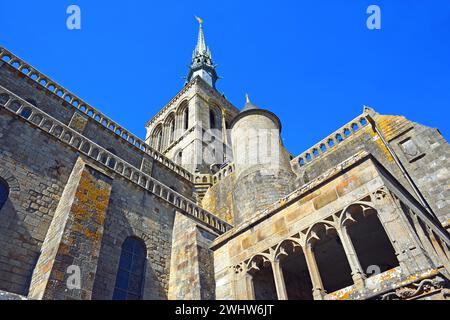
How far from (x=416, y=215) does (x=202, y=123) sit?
22.5m

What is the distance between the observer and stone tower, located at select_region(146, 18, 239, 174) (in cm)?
2584

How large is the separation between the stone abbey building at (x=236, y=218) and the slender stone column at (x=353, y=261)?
0.03 meters

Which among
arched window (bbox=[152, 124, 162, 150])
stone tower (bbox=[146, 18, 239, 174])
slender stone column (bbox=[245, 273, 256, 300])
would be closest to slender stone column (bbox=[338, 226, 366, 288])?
slender stone column (bbox=[245, 273, 256, 300])

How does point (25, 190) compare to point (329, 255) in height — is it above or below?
above

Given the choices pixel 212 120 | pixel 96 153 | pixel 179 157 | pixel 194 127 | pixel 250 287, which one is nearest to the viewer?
pixel 250 287

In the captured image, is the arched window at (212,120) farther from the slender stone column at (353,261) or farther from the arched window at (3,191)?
the slender stone column at (353,261)

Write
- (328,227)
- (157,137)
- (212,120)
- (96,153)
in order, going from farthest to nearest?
(157,137)
(212,120)
(96,153)
(328,227)

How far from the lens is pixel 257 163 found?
45.1ft

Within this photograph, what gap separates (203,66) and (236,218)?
35085mm

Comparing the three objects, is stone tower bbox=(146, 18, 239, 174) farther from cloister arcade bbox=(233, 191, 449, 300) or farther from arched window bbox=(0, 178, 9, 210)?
cloister arcade bbox=(233, 191, 449, 300)

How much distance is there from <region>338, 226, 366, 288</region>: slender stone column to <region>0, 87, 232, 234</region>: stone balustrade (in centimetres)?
719

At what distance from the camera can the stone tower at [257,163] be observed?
1250 centimetres

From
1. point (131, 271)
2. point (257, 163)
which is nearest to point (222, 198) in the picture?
point (257, 163)

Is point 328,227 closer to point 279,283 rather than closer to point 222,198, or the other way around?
point 279,283
